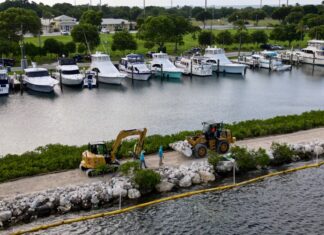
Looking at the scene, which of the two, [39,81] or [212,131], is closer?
[212,131]

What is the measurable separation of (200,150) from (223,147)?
1.71 metres

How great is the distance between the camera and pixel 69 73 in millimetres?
62094

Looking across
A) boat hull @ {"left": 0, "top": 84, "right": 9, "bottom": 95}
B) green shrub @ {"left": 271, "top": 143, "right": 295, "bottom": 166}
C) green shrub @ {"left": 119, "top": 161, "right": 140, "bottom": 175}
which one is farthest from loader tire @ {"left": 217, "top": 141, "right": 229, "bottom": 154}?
boat hull @ {"left": 0, "top": 84, "right": 9, "bottom": 95}

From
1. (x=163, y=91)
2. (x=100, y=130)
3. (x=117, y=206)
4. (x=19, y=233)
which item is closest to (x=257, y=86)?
(x=163, y=91)

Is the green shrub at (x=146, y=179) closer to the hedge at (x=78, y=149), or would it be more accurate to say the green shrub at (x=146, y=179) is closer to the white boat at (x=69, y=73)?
the hedge at (x=78, y=149)

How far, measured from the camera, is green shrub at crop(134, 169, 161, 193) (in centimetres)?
2595

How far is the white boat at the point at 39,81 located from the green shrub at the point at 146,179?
33.6m

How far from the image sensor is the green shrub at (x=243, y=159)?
96.8ft

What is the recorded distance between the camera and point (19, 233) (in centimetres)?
2172

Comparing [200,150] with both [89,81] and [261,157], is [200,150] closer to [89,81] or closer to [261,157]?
[261,157]

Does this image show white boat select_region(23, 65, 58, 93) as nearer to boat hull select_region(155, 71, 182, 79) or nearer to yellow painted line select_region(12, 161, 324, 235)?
boat hull select_region(155, 71, 182, 79)

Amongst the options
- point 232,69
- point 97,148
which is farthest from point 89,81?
point 97,148

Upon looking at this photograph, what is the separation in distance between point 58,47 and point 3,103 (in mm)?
25615

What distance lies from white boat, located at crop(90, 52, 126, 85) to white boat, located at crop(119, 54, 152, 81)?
2428 millimetres
